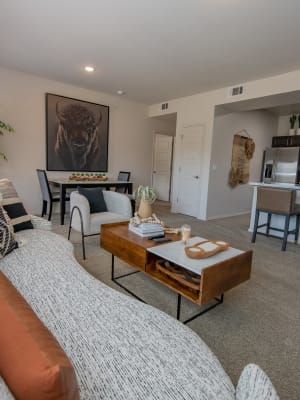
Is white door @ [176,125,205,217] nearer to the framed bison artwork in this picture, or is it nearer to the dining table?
the dining table

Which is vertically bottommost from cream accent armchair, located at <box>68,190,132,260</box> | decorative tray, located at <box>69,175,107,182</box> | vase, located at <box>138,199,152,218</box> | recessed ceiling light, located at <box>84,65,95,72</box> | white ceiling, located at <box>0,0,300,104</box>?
cream accent armchair, located at <box>68,190,132,260</box>

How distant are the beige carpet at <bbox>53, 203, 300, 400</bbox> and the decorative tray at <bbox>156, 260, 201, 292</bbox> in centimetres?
34

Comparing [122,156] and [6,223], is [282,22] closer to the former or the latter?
[6,223]

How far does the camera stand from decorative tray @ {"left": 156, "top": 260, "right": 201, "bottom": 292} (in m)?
1.63

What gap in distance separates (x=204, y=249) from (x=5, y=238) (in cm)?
137

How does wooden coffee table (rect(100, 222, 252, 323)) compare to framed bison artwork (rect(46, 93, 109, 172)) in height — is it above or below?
below

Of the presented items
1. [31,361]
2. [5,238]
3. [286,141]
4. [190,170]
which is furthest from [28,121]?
[286,141]

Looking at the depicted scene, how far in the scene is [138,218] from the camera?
2375 mm

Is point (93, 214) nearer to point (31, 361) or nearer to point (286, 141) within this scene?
point (31, 361)

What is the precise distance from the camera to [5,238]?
5.35 ft

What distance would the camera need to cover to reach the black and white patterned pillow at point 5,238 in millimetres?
1599

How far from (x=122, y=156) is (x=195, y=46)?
3230mm

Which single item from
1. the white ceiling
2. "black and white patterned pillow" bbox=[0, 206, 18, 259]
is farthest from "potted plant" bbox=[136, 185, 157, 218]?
the white ceiling

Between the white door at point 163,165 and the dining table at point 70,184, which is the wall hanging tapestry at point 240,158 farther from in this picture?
the dining table at point 70,184
